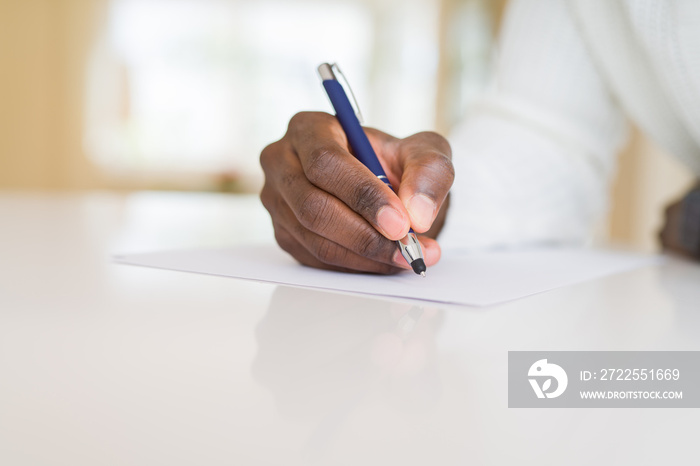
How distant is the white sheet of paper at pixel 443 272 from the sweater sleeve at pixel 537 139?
9 centimetres

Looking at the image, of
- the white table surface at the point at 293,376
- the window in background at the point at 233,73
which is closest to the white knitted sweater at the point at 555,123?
the white table surface at the point at 293,376

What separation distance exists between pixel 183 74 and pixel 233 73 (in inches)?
16.1

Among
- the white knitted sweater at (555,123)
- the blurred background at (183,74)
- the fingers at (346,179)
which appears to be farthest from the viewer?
the blurred background at (183,74)

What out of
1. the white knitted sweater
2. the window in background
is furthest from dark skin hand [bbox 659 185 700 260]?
the window in background

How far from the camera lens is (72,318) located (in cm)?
32

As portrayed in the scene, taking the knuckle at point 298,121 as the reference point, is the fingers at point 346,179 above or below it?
below

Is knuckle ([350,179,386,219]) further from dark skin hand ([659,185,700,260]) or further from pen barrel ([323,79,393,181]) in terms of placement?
dark skin hand ([659,185,700,260])

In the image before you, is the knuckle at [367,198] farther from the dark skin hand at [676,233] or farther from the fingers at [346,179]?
the dark skin hand at [676,233]

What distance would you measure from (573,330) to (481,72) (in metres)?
5.28

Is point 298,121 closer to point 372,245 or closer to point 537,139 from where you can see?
point 372,245

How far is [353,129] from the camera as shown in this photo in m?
0.49

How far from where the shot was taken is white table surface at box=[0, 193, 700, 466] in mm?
171

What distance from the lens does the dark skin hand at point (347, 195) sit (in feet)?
1.34

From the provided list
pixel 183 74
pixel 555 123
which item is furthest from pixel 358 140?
pixel 183 74
